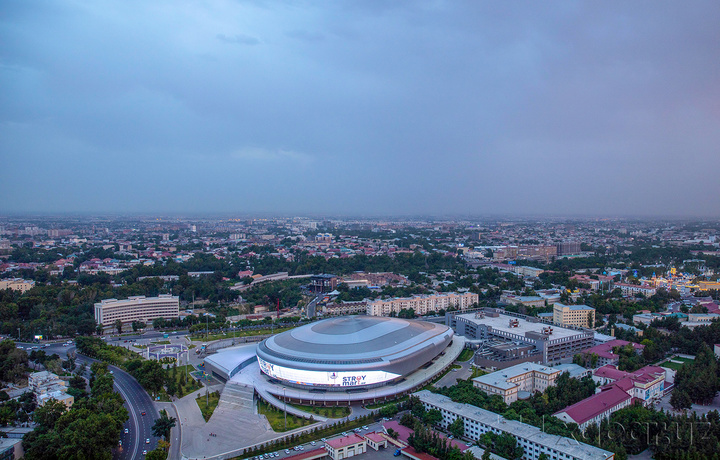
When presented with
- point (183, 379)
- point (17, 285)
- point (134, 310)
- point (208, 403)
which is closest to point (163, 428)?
point (208, 403)

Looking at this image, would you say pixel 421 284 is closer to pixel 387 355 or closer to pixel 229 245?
pixel 387 355

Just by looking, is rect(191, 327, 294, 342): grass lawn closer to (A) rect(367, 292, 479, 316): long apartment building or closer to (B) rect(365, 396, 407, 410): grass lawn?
(A) rect(367, 292, 479, 316): long apartment building

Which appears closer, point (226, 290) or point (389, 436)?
point (389, 436)

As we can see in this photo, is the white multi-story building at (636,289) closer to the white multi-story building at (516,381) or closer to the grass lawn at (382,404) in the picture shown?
the white multi-story building at (516,381)

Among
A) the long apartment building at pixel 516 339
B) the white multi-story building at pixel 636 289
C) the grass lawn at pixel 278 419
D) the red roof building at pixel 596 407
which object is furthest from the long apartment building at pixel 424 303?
the red roof building at pixel 596 407

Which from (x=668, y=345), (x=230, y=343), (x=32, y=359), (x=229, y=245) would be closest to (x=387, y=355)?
(x=230, y=343)

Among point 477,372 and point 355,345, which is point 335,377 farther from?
point 477,372
